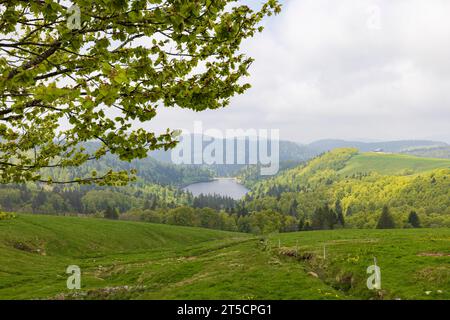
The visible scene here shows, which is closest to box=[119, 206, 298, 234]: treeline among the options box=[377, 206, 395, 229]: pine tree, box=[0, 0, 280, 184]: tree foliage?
box=[377, 206, 395, 229]: pine tree

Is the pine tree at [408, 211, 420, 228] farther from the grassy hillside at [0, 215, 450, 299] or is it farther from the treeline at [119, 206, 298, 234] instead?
the grassy hillside at [0, 215, 450, 299]

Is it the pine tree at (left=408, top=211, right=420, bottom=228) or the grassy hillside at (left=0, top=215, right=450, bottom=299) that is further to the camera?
the pine tree at (left=408, top=211, right=420, bottom=228)

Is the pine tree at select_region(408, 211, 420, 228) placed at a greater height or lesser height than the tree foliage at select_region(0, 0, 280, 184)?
lesser

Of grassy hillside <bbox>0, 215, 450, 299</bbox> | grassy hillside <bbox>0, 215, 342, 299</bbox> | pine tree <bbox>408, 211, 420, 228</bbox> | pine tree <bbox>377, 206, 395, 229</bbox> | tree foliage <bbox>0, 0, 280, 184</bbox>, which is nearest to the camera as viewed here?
tree foliage <bbox>0, 0, 280, 184</bbox>

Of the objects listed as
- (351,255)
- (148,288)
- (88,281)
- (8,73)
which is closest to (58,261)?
(88,281)

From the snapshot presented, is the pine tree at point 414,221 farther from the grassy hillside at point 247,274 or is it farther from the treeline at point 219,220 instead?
the grassy hillside at point 247,274

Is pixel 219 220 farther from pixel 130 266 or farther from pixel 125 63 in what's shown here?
pixel 125 63

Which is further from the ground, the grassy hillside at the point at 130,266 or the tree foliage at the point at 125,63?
the tree foliage at the point at 125,63

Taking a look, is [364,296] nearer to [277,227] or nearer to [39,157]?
[39,157]

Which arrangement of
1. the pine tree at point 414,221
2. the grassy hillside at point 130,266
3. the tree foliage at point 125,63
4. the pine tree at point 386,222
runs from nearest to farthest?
the tree foliage at point 125,63 < the grassy hillside at point 130,266 < the pine tree at point 386,222 < the pine tree at point 414,221

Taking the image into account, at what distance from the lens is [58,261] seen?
60.3 m

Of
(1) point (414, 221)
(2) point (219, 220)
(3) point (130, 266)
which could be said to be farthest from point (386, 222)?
(3) point (130, 266)

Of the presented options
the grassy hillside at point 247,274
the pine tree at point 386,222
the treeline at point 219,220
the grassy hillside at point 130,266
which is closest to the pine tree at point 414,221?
the pine tree at point 386,222

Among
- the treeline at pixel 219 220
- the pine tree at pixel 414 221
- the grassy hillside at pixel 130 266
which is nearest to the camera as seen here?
the grassy hillside at pixel 130 266
